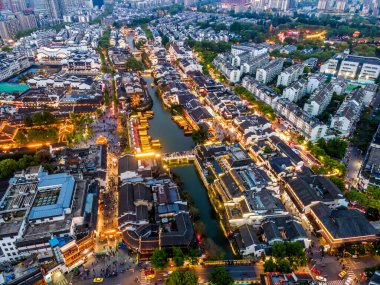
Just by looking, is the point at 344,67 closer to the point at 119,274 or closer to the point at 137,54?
the point at 137,54

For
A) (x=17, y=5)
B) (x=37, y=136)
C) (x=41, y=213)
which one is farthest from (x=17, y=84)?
(x=17, y=5)

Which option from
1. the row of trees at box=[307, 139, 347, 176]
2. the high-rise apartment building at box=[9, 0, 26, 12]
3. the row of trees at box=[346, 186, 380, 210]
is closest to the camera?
the row of trees at box=[346, 186, 380, 210]

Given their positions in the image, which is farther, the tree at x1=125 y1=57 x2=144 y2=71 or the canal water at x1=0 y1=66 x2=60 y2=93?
the tree at x1=125 y1=57 x2=144 y2=71

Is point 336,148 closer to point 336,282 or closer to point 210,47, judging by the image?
point 336,282

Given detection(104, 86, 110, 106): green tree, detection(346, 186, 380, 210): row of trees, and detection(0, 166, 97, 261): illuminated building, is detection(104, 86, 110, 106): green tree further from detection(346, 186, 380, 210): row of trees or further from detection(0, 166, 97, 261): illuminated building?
detection(346, 186, 380, 210): row of trees

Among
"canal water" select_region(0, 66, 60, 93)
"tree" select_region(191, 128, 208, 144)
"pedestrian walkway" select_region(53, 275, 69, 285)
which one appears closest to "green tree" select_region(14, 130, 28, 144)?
"canal water" select_region(0, 66, 60, 93)

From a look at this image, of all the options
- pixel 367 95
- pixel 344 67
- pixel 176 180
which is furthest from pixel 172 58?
pixel 176 180
